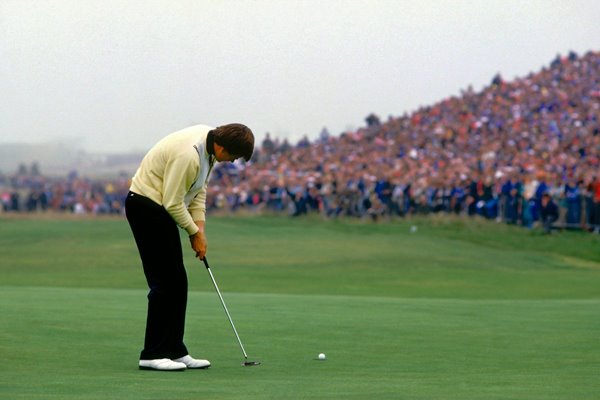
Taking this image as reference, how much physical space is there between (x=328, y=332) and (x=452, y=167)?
32.7 meters

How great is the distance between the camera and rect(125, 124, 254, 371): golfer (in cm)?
996

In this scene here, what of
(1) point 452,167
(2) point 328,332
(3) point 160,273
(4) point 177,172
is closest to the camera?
(4) point 177,172

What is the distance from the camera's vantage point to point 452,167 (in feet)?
150

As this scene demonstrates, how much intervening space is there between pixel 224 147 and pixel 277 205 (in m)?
39.9

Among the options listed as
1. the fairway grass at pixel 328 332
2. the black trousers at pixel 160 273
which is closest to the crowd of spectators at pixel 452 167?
the fairway grass at pixel 328 332

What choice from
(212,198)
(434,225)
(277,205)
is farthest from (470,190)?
(212,198)

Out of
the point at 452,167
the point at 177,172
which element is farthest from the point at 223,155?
the point at 452,167

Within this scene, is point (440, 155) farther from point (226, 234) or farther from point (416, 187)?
point (226, 234)

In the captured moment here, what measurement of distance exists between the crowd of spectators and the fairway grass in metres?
5.55

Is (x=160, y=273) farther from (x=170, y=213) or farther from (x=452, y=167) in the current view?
(x=452, y=167)

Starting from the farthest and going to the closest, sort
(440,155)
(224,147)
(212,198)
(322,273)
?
(212,198)
(440,155)
(322,273)
(224,147)

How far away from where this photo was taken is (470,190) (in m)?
42.3

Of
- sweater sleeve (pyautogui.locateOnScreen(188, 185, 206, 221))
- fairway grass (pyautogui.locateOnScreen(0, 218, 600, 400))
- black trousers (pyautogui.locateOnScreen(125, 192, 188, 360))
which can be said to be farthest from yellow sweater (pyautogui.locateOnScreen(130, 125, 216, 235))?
fairway grass (pyautogui.locateOnScreen(0, 218, 600, 400))

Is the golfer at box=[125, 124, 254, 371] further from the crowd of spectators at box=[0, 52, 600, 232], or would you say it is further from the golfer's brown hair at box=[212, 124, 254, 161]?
the crowd of spectators at box=[0, 52, 600, 232]
